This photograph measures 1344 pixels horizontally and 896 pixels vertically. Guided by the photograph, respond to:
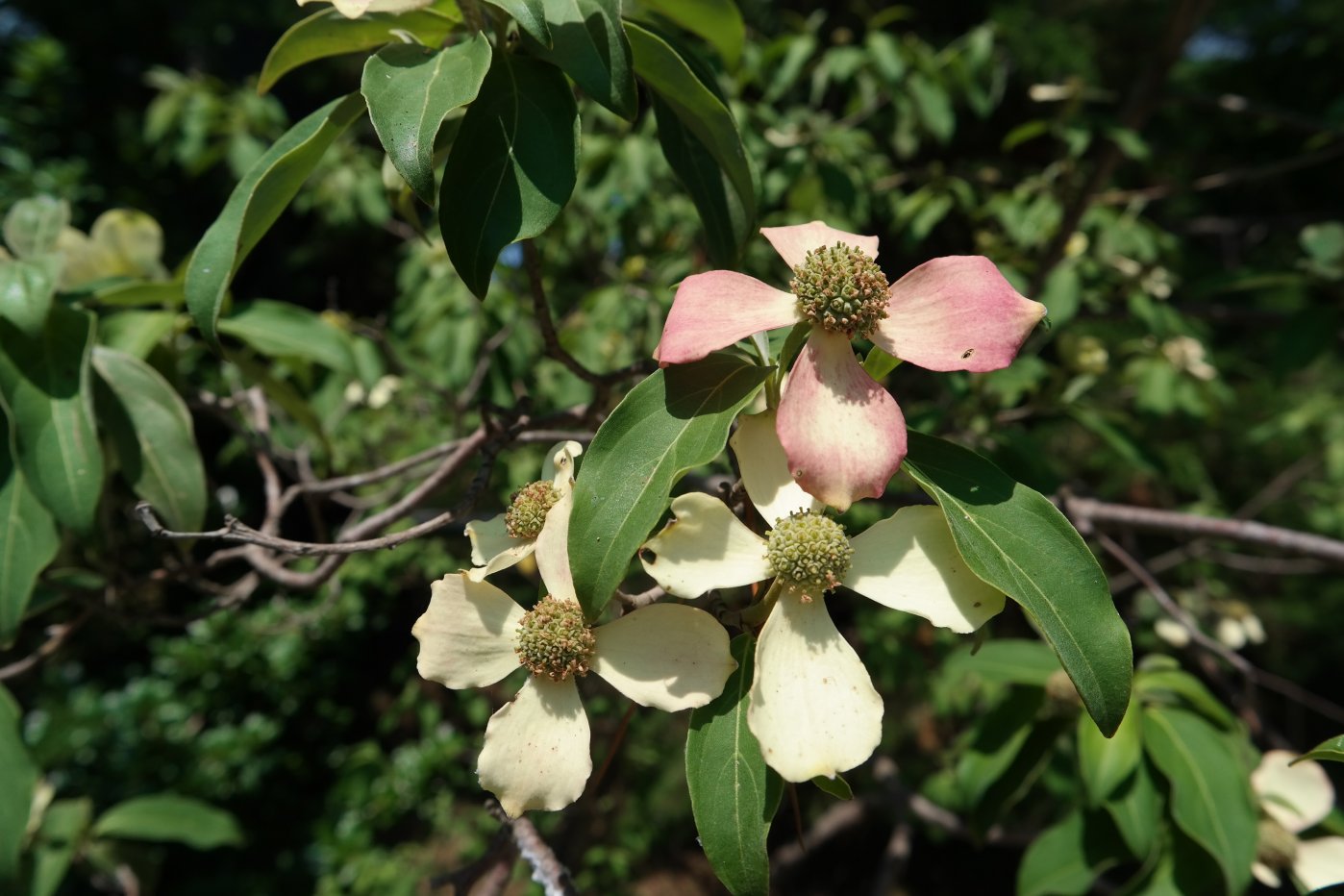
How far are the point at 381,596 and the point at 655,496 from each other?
3.59 metres

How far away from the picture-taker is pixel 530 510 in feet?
2.26

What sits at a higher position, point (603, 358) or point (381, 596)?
point (603, 358)

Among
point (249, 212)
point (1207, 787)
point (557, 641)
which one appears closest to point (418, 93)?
point (249, 212)

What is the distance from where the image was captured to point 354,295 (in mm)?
5203

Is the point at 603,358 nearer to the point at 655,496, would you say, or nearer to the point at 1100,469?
the point at 655,496

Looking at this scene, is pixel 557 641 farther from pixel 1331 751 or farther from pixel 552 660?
pixel 1331 751

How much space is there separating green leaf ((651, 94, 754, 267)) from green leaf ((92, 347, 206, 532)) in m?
0.71

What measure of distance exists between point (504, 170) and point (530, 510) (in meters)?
0.29

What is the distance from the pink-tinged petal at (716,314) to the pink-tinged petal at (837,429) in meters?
0.04

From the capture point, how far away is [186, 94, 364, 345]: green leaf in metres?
0.73

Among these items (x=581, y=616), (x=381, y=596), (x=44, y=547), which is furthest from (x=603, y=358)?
(x=381, y=596)

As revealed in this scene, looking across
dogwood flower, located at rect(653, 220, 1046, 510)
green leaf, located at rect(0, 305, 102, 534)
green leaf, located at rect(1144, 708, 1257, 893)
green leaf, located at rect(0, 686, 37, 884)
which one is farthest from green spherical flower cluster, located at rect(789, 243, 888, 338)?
green leaf, located at rect(0, 686, 37, 884)

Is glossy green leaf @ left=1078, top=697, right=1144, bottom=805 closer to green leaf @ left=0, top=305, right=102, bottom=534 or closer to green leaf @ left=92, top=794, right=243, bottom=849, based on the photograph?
green leaf @ left=0, top=305, right=102, bottom=534

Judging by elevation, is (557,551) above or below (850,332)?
below
